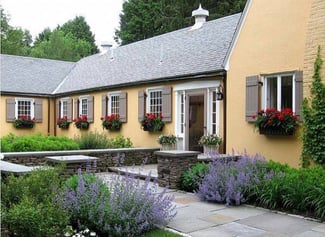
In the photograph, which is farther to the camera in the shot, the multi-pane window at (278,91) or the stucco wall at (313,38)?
the multi-pane window at (278,91)

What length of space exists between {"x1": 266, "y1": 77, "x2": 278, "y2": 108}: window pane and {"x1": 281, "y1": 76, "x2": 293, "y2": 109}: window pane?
9.7 inches

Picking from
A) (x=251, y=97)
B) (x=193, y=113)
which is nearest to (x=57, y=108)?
(x=193, y=113)

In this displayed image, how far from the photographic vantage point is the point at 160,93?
14070 millimetres

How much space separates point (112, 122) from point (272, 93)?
7.82 meters

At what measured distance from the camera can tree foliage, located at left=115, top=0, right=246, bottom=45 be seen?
87.9ft

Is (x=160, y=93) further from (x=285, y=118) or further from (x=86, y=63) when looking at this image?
(x=86, y=63)

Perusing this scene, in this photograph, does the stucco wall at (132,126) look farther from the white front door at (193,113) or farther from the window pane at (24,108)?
the window pane at (24,108)

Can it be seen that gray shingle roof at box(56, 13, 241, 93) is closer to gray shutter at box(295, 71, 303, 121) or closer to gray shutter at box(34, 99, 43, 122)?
gray shutter at box(34, 99, 43, 122)

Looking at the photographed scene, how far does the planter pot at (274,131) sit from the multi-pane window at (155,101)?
506 cm

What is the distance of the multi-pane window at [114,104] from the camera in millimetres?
16234

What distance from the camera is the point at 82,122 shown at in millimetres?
17891

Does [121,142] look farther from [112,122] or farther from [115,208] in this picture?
[115,208]

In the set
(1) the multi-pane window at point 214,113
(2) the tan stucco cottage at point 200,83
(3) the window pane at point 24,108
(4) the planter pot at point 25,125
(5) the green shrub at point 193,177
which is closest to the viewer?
(5) the green shrub at point 193,177

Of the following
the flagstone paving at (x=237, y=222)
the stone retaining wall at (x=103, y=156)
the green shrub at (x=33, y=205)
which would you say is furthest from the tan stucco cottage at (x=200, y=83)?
the green shrub at (x=33, y=205)
